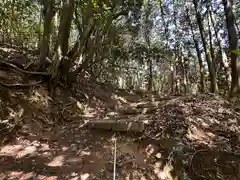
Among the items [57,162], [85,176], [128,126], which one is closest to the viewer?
[85,176]

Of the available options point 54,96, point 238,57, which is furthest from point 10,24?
point 238,57

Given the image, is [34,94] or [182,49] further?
[182,49]

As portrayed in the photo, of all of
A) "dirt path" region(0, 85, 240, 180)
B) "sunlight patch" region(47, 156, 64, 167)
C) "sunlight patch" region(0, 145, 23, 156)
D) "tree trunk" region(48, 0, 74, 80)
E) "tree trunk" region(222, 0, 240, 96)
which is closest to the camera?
"dirt path" region(0, 85, 240, 180)

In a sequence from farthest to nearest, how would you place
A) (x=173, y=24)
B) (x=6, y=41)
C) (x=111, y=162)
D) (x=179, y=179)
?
(x=173, y=24)
(x=6, y=41)
(x=111, y=162)
(x=179, y=179)

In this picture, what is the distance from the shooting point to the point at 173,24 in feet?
46.5

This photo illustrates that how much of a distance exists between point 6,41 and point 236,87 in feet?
27.7

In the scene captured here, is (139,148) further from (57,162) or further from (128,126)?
(57,162)

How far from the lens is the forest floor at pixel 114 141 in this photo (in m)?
3.61

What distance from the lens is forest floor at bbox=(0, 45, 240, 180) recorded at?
3.61m

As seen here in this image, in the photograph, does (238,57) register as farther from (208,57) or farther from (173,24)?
(173,24)

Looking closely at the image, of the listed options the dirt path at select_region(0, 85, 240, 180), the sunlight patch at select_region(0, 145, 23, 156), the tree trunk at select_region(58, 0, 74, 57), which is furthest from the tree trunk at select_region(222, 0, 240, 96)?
the sunlight patch at select_region(0, 145, 23, 156)

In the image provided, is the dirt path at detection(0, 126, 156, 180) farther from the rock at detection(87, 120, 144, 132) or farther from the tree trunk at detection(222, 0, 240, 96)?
the tree trunk at detection(222, 0, 240, 96)

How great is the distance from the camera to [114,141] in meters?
4.46

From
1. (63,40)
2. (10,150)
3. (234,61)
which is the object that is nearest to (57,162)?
(10,150)
